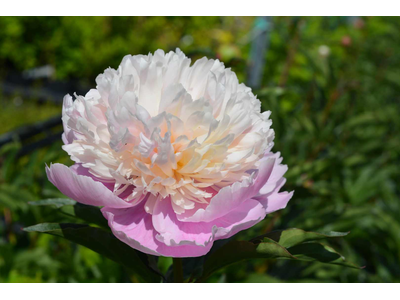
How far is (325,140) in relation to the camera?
109cm

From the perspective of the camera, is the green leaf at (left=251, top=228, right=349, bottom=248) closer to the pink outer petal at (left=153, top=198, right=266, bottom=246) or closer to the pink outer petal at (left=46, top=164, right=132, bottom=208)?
the pink outer petal at (left=153, top=198, right=266, bottom=246)

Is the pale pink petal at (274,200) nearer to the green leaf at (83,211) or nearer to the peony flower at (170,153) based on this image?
the peony flower at (170,153)

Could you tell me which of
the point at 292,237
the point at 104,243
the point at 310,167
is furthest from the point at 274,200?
the point at 310,167

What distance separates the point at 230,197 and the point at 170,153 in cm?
7

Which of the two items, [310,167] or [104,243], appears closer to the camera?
[104,243]

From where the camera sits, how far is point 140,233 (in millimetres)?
348

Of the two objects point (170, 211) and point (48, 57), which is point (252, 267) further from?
point (48, 57)

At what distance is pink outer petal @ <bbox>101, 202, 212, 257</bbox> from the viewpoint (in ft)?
1.05

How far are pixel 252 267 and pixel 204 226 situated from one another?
71 cm

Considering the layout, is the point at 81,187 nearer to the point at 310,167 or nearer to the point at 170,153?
the point at 170,153

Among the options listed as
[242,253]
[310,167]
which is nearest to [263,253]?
[242,253]

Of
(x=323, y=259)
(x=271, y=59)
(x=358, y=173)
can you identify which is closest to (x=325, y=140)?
(x=358, y=173)

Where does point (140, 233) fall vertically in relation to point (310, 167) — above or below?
below

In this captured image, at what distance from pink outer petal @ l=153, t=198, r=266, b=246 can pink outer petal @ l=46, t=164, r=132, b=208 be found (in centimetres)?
4
